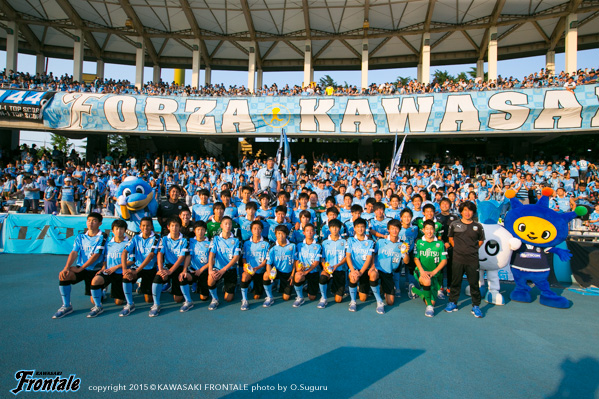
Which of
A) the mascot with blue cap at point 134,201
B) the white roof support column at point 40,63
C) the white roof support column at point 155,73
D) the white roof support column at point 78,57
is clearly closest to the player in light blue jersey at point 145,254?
the mascot with blue cap at point 134,201

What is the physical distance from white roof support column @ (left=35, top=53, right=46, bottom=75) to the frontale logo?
30.1m

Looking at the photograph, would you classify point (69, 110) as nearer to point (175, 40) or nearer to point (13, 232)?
point (175, 40)

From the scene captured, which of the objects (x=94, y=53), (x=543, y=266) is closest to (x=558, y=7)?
(x=543, y=266)

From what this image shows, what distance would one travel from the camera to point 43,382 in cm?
309

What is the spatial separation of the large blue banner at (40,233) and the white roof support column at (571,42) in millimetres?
23638

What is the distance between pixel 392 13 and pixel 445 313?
70.8 ft

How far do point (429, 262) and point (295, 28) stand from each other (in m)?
22.6

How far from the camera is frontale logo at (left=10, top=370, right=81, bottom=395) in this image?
9.80 feet

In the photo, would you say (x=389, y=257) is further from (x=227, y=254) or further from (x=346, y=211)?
(x=227, y=254)

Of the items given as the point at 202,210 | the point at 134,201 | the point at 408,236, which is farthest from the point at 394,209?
the point at 134,201

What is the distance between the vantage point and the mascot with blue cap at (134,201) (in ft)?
19.2

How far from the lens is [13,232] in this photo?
8.58 meters

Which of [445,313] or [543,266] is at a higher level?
[543,266]

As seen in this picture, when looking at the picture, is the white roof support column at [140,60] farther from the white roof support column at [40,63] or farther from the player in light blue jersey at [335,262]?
the player in light blue jersey at [335,262]
